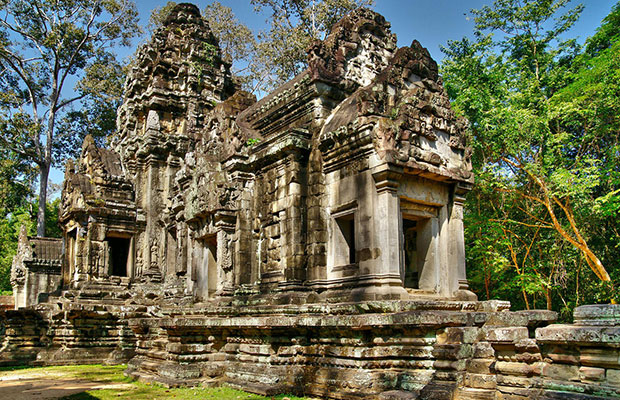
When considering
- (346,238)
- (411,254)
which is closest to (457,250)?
(411,254)

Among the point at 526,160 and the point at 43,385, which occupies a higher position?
the point at 526,160

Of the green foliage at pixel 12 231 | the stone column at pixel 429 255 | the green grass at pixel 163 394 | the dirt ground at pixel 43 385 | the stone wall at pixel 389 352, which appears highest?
the green foliage at pixel 12 231

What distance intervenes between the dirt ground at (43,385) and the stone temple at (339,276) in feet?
3.32

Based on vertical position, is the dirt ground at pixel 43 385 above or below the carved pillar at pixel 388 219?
below

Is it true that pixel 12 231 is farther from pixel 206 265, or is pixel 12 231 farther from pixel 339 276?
pixel 339 276

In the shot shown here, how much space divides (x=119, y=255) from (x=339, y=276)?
12609 millimetres

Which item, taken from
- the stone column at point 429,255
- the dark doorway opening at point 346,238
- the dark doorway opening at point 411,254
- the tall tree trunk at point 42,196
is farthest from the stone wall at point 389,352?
the tall tree trunk at point 42,196

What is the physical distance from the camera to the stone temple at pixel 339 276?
605 cm

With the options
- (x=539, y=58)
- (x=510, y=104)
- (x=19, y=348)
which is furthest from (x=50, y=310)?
(x=539, y=58)

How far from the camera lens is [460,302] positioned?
30.0 feet

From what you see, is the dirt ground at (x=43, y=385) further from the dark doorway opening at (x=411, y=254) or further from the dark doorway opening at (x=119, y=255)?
the dark doorway opening at (x=119, y=255)

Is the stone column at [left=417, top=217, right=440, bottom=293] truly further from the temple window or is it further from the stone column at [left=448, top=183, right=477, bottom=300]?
the temple window

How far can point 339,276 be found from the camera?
10039 mm

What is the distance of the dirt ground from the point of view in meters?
10.1
